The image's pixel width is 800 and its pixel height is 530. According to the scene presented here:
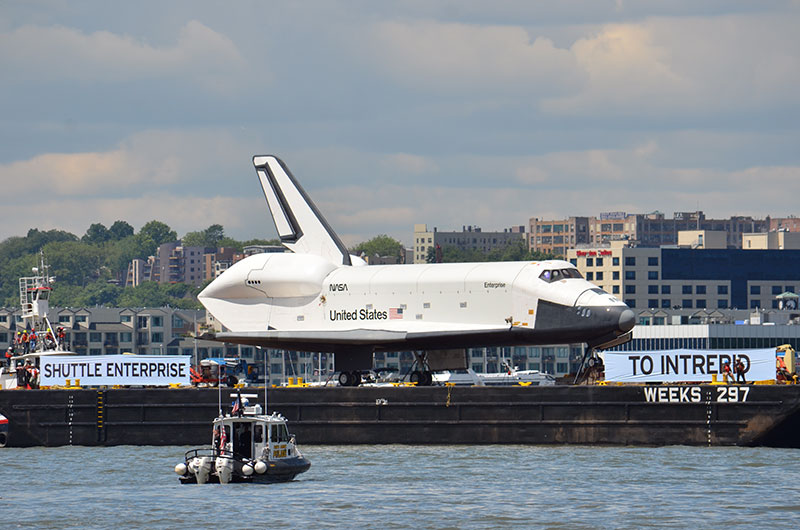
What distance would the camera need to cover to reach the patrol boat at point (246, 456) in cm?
5075

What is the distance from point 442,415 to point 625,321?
8.63 meters

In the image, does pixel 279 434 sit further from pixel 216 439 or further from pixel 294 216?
pixel 294 216

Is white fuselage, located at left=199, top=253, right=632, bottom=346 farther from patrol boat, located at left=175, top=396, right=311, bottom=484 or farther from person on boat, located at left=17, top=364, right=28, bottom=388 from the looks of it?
patrol boat, located at left=175, top=396, right=311, bottom=484

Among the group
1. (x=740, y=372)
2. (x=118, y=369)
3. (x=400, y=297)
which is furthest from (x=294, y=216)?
(x=740, y=372)

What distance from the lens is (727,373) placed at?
60.6m

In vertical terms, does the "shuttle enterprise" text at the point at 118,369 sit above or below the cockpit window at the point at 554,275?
below

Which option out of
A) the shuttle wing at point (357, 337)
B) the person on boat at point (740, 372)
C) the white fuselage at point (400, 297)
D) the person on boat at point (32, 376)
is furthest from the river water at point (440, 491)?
the person on boat at point (32, 376)

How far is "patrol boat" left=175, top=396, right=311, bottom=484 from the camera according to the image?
50.8 m

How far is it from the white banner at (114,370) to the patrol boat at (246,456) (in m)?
16.4

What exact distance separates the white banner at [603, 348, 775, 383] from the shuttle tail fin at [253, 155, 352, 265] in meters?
14.5

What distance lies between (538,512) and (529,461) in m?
11.6

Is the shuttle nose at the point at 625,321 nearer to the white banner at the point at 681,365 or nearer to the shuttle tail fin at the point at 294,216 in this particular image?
the white banner at the point at 681,365

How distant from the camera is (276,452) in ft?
170

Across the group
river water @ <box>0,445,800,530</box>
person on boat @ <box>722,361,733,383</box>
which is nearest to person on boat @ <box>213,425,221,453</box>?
river water @ <box>0,445,800,530</box>
